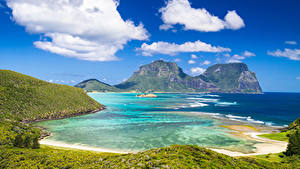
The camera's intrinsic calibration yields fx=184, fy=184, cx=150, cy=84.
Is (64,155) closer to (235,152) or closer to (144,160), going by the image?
(144,160)

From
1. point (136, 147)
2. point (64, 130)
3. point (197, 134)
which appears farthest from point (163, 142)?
point (64, 130)

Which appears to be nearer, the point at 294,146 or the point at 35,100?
the point at 294,146

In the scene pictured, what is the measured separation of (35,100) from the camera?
332 feet

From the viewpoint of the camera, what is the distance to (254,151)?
2029 inches

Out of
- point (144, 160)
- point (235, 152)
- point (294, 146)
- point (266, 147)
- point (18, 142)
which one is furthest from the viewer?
point (266, 147)

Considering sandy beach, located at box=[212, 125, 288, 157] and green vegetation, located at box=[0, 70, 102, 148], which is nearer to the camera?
sandy beach, located at box=[212, 125, 288, 157]

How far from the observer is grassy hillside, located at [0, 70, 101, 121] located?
86.5 meters

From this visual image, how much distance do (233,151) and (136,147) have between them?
2741 centimetres

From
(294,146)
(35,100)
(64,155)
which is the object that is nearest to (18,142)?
(64,155)

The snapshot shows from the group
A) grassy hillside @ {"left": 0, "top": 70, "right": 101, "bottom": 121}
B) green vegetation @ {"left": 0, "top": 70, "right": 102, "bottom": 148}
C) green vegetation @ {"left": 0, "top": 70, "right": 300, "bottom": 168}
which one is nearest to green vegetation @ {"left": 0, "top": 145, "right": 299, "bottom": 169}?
green vegetation @ {"left": 0, "top": 70, "right": 300, "bottom": 168}

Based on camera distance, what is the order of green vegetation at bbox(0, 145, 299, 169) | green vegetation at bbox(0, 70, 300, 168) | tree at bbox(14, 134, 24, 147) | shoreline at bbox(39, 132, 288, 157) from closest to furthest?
green vegetation at bbox(0, 145, 299, 169) → green vegetation at bbox(0, 70, 300, 168) → tree at bbox(14, 134, 24, 147) → shoreline at bbox(39, 132, 288, 157)

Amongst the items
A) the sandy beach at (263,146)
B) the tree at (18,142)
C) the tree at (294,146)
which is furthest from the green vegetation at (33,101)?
the tree at (294,146)

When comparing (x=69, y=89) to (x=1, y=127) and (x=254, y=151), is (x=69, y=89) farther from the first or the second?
(x=254, y=151)

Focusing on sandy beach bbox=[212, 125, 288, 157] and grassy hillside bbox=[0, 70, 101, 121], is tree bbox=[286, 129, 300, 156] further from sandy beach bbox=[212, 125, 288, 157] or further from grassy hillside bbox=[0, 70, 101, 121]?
grassy hillside bbox=[0, 70, 101, 121]
